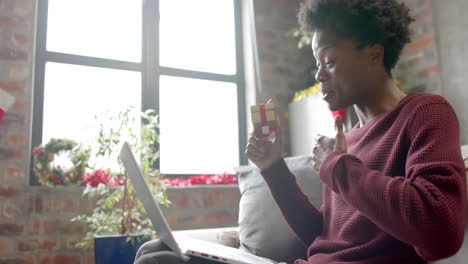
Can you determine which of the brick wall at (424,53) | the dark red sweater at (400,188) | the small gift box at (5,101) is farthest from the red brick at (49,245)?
the brick wall at (424,53)

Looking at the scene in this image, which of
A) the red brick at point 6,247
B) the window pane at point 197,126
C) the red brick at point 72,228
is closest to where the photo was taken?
the red brick at point 6,247

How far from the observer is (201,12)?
321 cm

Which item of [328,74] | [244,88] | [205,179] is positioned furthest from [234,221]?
[328,74]

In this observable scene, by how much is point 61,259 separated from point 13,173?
0.52 metres

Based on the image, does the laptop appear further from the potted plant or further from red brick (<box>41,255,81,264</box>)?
red brick (<box>41,255,81,264</box>)

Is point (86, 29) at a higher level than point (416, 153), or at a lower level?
higher

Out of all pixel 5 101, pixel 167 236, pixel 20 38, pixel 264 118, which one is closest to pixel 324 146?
pixel 264 118

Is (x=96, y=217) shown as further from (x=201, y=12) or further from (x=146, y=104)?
(x=201, y=12)

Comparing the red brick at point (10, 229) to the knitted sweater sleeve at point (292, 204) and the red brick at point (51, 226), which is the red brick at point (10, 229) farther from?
the knitted sweater sleeve at point (292, 204)

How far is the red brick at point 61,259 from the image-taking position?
2201mm

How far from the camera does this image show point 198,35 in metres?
3.17

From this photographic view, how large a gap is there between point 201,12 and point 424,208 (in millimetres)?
2753

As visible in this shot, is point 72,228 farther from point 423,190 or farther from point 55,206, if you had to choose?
point 423,190

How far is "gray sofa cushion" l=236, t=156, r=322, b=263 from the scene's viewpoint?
1454 millimetres
